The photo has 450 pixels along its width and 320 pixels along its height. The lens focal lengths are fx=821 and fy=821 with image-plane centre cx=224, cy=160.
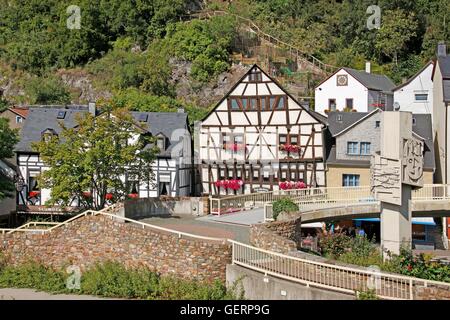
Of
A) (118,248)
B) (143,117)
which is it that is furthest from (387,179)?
(143,117)

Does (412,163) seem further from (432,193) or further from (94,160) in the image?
(94,160)

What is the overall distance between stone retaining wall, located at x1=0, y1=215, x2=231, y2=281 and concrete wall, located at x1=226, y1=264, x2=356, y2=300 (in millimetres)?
637

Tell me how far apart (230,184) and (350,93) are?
1191 cm

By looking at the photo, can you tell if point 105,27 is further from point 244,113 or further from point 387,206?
point 387,206

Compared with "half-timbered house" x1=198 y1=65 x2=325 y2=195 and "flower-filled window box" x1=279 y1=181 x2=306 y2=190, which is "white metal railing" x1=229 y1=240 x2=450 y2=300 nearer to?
"flower-filled window box" x1=279 y1=181 x2=306 y2=190

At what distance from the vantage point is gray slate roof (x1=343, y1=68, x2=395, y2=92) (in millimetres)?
46934

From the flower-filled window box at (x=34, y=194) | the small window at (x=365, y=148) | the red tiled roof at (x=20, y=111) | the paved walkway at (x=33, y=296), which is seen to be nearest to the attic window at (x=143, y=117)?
the flower-filled window box at (x=34, y=194)

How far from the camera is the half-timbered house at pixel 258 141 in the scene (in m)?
37.9

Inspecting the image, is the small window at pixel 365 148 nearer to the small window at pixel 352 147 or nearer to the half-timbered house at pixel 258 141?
the small window at pixel 352 147

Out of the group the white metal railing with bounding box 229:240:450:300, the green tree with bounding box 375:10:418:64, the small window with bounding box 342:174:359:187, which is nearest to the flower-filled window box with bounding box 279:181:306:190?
the small window with bounding box 342:174:359:187

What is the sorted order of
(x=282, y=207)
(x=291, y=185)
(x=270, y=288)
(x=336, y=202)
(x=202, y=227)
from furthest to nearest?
(x=291, y=185) → (x=336, y=202) → (x=202, y=227) → (x=282, y=207) → (x=270, y=288)

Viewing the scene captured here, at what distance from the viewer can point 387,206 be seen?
23406mm

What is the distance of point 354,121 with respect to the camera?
1533 inches
